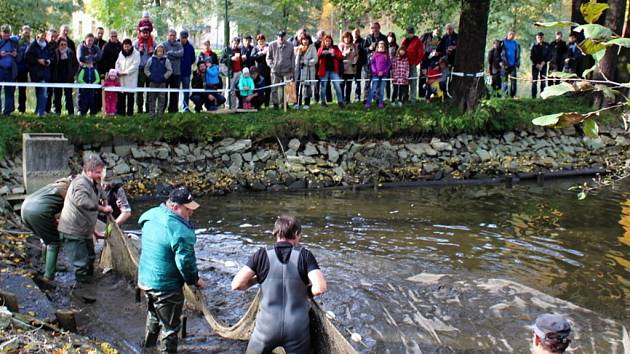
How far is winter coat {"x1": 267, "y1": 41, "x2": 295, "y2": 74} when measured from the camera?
1878 centimetres

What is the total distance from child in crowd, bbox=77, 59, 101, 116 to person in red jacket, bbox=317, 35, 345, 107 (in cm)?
567

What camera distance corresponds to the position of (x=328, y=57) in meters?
19.1

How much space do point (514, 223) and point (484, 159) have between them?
511cm

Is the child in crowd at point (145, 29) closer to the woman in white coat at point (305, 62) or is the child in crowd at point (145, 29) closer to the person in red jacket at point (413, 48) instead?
the woman in white coat at point (305, 62)

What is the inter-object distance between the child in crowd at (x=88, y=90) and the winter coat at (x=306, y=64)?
5.00 metres

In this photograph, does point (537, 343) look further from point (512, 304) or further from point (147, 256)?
point (512, 304)

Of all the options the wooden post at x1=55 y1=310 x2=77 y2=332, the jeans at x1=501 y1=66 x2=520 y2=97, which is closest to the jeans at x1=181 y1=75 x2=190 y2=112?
the jeans at x1=501 y1=66 x2=520 y2=97

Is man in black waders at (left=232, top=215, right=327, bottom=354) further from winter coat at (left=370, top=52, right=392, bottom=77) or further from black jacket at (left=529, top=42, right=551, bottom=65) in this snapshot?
black jacket at (left=529, top=42, right=551, bottom=65)

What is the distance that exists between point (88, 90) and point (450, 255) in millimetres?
9472

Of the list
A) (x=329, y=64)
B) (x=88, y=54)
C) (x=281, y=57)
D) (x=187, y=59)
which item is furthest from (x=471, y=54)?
(x=88, y=54)

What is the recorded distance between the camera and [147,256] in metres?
7.20

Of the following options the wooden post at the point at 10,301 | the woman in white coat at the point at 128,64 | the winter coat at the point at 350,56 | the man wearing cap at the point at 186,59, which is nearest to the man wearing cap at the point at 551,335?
the wooden post at the point at 10,301

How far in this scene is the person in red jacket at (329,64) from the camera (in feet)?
62.2

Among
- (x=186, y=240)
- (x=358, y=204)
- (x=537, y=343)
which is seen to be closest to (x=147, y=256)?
(x=186, y=240)
